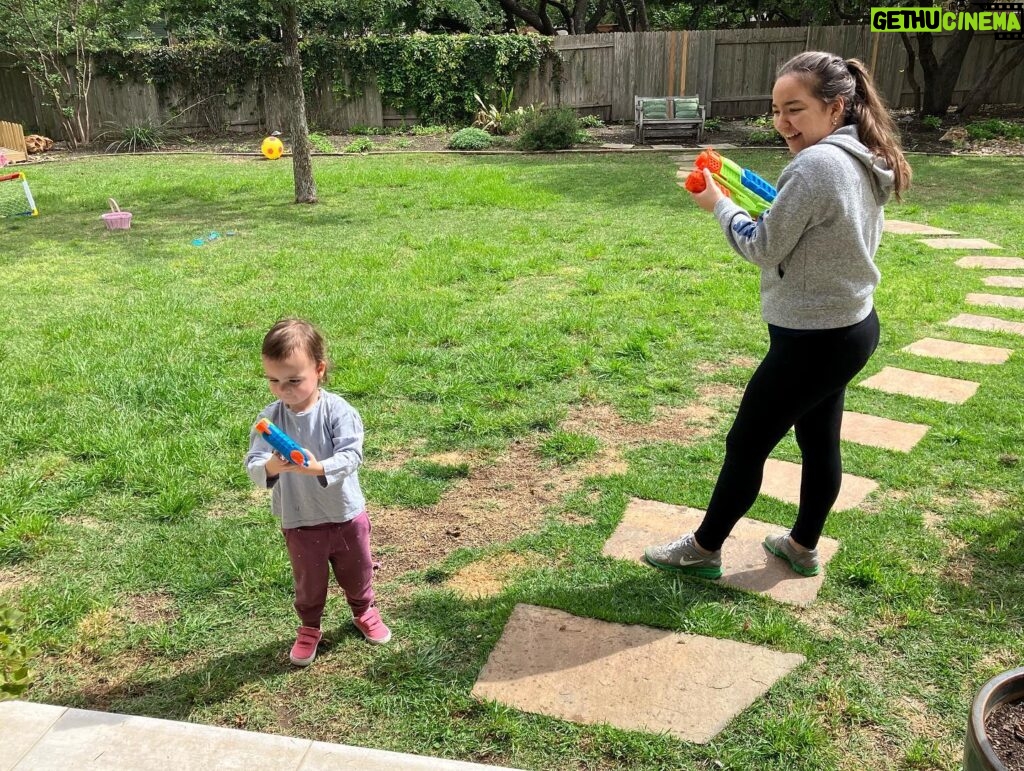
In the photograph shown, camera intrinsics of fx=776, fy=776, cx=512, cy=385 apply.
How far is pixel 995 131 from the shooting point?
13633mm

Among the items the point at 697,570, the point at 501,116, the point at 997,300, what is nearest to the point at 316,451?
the point at 697,570

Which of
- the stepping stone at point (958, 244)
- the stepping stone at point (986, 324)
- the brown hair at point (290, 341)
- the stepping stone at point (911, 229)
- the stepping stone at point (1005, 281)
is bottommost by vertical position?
the stepping stone at point (986, 324)

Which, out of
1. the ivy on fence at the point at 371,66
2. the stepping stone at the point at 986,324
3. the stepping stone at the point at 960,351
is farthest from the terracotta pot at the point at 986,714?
the ivy on fence at the point at 371,66

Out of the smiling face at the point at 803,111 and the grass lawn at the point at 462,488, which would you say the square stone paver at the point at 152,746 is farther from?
the smiling face at the point at 803,111

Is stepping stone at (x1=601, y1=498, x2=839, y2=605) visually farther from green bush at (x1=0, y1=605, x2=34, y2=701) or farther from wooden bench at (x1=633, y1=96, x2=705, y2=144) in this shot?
wooden bench at (x1=633, y1=96, x2=705, y2=144)

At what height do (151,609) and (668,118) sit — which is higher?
(668,118)

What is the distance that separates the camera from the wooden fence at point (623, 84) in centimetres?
1752

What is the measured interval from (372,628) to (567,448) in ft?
5.04

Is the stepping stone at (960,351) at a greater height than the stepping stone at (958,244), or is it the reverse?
the stepping stone at (958,244)

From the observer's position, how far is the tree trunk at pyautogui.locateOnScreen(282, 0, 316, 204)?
8.80m

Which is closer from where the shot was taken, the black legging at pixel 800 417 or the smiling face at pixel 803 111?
the smiling face at pixel 803 111

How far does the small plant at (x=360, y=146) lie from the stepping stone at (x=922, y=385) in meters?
12.3

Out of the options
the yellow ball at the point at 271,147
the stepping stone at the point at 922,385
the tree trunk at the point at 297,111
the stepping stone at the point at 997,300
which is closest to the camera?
the stepping stone at the point at 922,385

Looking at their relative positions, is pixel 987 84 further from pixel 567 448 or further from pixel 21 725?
pixel 21 725
